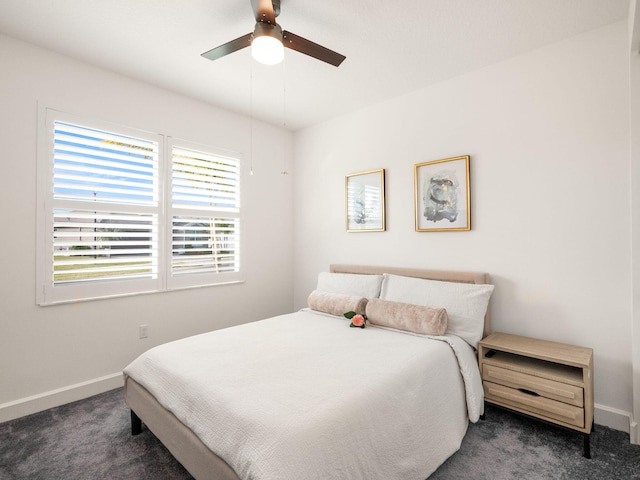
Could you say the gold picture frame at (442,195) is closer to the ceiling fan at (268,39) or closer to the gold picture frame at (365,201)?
the gold picture frame at (365,201)

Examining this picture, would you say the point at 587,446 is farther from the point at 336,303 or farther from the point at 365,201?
the point at 365,201

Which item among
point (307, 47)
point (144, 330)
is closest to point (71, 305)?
point (144, 330)

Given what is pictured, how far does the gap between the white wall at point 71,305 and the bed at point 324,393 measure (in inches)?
34.5

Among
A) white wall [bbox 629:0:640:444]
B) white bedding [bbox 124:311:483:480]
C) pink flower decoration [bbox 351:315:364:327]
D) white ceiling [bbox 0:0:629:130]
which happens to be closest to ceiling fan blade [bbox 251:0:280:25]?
white ceiling [bbox 0:0:629:130]

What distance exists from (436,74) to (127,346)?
3.61 m

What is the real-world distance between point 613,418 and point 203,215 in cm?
367

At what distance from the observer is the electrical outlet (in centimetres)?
294

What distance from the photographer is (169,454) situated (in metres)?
1.91

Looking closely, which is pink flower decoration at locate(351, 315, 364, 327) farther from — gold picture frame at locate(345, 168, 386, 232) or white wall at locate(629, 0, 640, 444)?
white wall at locate(629, 0, 640, 444)

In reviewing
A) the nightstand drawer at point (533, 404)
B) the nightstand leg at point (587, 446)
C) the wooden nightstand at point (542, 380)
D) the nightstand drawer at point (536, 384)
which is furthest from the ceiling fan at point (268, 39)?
the nightstand leg at point (587, 446)

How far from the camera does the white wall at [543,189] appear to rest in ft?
7.00

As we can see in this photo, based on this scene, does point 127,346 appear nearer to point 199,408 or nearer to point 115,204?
point 115,204

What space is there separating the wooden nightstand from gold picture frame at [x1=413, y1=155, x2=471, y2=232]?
101cm

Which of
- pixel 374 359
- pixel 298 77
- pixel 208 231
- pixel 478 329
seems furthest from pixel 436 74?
pixel 208 231
